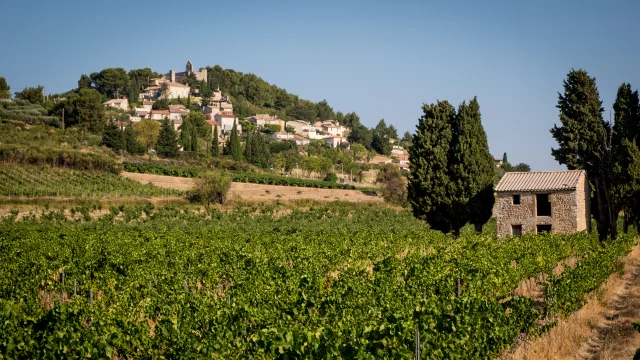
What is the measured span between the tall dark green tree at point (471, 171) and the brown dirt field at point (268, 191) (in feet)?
89.9

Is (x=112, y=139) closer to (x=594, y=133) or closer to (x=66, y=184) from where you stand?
(x=66, y=184)

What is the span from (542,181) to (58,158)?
152ft

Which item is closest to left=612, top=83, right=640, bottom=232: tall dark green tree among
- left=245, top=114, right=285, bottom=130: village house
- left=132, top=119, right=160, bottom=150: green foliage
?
left=132, top=119, right=160, bottom=150: green foliage

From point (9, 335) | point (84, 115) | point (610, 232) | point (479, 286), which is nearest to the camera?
point (9, 335)

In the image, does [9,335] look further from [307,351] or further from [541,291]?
[541,291]

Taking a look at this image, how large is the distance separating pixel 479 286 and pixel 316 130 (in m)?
134

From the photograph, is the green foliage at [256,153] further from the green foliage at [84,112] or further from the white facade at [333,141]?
the white facade at [333,141]

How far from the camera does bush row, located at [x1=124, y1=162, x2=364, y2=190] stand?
6719 cm

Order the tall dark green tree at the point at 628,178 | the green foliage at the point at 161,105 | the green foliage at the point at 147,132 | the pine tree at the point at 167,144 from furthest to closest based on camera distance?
1. the green foliage at the point at 161,105
2. the green foliage at the point at 147,132
3. the pine tree at the point at 167,144
4. the tall dark green tree at the point at 628,178

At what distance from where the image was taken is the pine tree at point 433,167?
3506 cm

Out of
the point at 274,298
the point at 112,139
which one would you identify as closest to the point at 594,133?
the point at 274,298

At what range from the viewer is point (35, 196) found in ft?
158

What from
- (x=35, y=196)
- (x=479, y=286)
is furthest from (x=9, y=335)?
(x=35, y=196)

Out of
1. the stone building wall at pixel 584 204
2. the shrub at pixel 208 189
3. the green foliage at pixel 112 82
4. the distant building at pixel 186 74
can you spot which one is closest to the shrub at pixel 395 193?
the shrub at pixel 208 189
